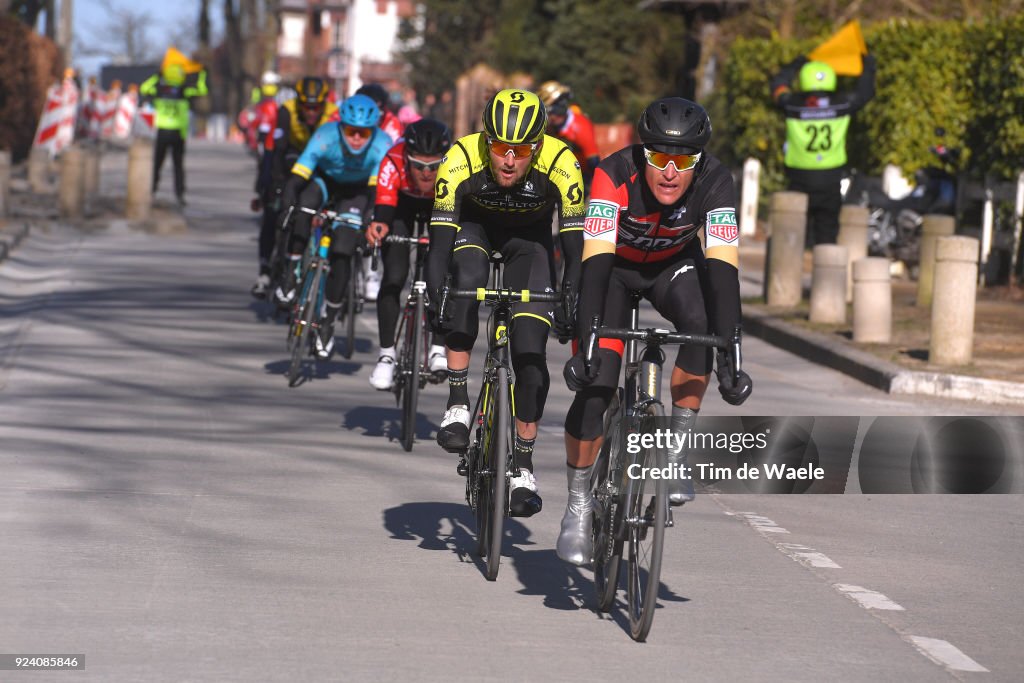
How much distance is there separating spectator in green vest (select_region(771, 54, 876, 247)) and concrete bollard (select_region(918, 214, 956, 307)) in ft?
3.46

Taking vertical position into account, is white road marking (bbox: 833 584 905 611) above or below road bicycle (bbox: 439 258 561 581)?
below

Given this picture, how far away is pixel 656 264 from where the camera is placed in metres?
7.08

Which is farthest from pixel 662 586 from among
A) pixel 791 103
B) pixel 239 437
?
pixel 791 103

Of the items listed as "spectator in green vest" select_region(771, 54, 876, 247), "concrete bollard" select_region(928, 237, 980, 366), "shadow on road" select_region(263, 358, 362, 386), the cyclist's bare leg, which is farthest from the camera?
"spectator in green vest" select_region(771, 54, 876, 247)

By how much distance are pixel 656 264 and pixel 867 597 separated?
1525 mm

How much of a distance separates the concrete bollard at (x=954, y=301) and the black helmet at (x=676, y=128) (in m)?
7.40

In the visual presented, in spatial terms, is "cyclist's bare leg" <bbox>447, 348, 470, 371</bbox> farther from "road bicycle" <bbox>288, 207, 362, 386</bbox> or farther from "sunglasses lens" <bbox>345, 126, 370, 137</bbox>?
"sunglasses lens" <bbox>345, 126, 370, 137</bbox>

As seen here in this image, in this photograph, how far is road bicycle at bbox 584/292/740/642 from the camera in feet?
20.2

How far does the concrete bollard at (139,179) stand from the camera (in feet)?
89.1

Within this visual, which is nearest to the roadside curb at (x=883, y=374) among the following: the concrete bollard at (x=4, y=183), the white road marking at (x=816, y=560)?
the white road marking at (x=816, y=560)

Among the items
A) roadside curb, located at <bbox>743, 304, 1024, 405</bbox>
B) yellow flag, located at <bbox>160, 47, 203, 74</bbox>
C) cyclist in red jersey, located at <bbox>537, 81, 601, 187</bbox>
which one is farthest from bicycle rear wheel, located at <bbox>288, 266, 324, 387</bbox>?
yellow flag, located at <bbox>160, 47, 203, 74</bbox>

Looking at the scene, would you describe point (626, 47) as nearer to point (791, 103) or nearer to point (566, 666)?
point (791, 103)

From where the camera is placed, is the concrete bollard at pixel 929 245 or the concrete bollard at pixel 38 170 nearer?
the concrete bollard at pixel 929 245

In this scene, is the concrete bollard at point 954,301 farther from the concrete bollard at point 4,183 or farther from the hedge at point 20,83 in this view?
the hedge at point 20,83
